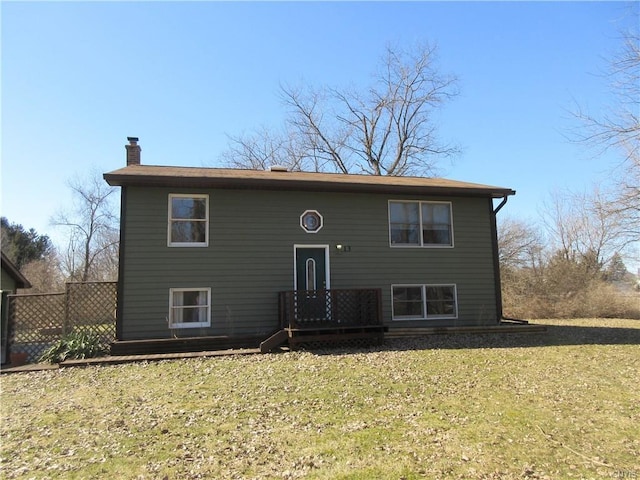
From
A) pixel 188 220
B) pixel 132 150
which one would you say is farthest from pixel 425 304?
pixel 132 150

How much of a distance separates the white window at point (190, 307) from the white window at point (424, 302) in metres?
4.84

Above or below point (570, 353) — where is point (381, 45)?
above

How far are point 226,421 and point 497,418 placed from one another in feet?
10.1

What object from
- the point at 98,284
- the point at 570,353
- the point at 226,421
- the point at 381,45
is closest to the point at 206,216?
the point at 98,284

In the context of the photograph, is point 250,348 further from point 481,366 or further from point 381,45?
point 381,45

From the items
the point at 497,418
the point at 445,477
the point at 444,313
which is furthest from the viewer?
the point at 444,313

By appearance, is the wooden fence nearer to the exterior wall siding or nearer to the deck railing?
the exterior wall siding

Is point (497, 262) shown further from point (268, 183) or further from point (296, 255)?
point (268, 183)

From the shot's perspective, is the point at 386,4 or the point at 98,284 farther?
the point at 386,4

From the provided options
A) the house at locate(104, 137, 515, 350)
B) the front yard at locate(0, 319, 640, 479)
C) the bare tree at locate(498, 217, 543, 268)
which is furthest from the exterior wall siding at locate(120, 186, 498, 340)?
the bare tree at locate(498, 217, 543, 268)

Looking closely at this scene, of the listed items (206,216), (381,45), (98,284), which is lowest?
(98,284)

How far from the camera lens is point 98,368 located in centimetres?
778

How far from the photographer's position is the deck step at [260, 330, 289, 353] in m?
8.80

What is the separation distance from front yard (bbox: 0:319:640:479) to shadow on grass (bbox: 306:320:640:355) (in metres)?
1.12
